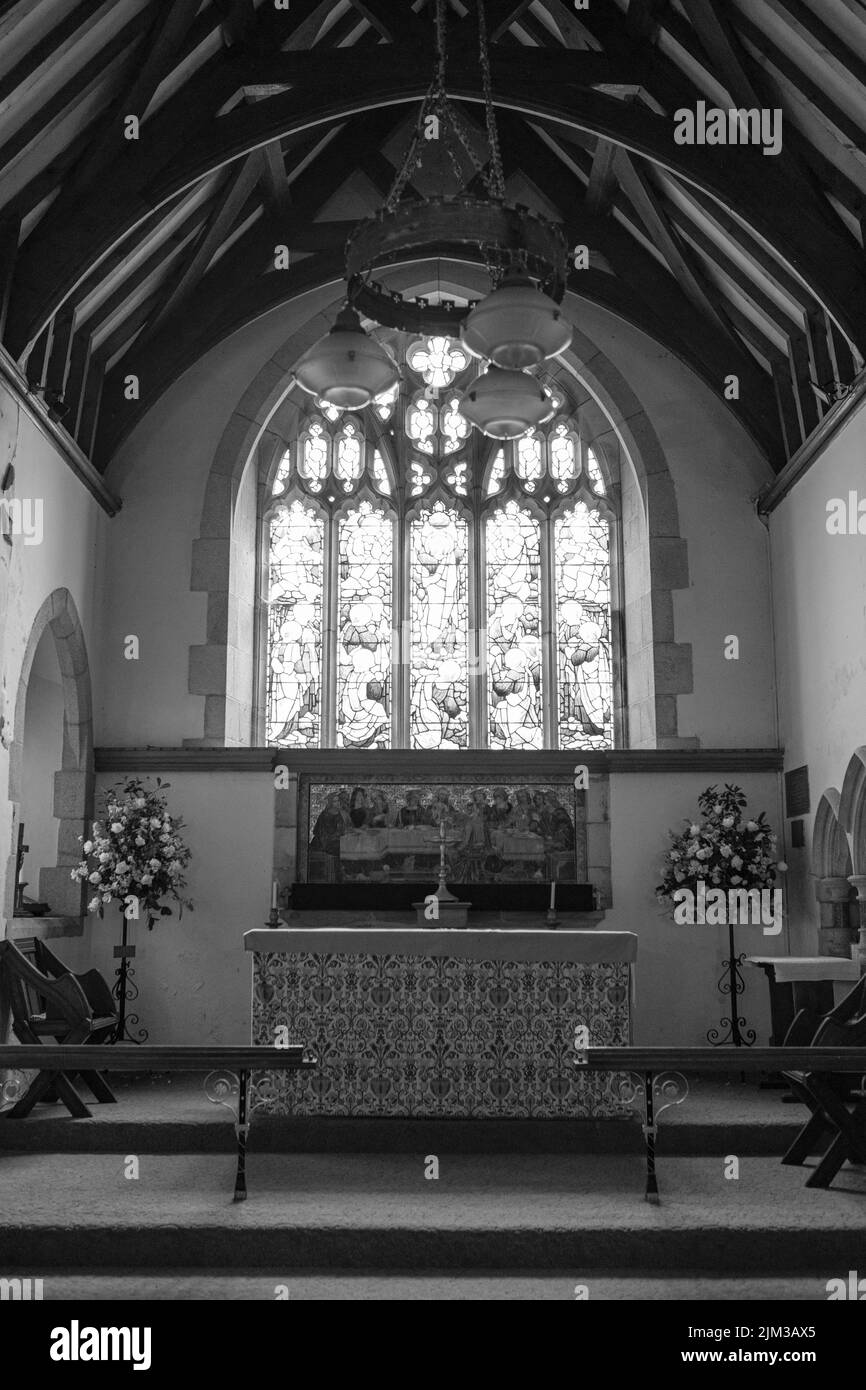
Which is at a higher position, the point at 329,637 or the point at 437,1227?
the point at 329,637

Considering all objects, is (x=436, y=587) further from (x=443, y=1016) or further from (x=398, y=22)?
(x=443, y=1016)

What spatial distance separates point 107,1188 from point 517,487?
6.61 metres

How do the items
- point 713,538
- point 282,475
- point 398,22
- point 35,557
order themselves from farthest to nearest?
point 282,475 → point 713,538 → point 35,557 → point 398,22

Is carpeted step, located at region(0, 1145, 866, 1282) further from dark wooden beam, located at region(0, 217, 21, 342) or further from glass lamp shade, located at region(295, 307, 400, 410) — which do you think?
dark wooden beam, located at region(0, 217, 21, 342)

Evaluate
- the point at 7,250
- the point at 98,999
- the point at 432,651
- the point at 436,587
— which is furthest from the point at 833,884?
the point at 7,250

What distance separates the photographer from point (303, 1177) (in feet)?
18.9

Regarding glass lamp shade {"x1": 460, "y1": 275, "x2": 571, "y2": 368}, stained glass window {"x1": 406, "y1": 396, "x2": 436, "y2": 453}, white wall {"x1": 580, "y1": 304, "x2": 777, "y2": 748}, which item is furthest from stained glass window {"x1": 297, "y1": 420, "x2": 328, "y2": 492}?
glass lamp shade {"x1": 460, "y1": 275, "x2": 571, "y2": 368}

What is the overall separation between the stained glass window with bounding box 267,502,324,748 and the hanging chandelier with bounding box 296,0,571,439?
547 cm

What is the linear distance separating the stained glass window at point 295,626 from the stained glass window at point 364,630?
19 centimetres

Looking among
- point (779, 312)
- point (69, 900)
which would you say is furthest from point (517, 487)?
point (69, 900)

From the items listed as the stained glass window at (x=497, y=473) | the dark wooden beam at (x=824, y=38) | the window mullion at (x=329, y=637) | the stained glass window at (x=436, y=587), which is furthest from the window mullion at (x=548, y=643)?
the dark wooden beam at (x=824, y=38)

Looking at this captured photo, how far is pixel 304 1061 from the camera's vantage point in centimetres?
533

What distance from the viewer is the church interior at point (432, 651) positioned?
507 cm

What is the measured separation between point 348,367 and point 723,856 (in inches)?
206
